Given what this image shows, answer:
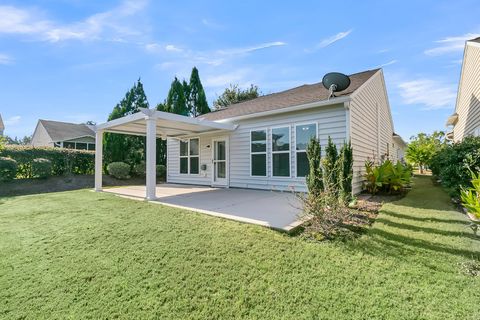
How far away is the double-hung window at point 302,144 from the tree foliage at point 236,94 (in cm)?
1866

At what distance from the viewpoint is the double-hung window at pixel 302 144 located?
301 inches

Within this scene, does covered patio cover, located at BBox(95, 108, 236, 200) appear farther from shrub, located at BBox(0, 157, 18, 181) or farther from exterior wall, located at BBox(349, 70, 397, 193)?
exterior wall, located at BBox(349, 70, 397, 193)

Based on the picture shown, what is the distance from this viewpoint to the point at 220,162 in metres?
10.4

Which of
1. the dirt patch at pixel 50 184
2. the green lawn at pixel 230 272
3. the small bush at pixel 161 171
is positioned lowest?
the green lawn at pixel 230 272

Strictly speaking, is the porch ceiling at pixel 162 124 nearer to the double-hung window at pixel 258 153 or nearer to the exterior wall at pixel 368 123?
the double-hung window at pixel 258 153

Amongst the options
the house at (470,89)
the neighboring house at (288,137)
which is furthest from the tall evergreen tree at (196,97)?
the house at (470,89)

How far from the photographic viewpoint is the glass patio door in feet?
33.4

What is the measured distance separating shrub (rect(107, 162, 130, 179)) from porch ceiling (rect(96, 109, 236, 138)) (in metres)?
3.22

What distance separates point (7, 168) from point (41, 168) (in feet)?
4.26

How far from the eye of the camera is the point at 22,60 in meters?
11.2

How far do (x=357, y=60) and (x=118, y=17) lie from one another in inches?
425

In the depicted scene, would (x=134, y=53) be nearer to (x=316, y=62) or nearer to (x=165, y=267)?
(x=316, y=62)

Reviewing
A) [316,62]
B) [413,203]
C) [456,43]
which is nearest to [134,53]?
[316,62]

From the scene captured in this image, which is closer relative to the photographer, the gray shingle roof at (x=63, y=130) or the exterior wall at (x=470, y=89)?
the exterior wall at (x=470, y=89)
